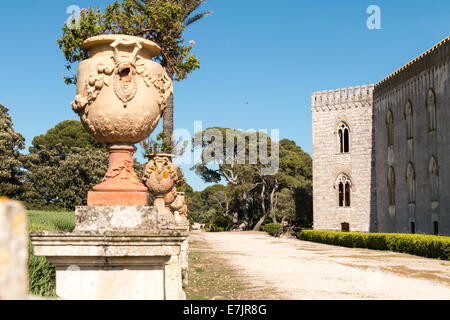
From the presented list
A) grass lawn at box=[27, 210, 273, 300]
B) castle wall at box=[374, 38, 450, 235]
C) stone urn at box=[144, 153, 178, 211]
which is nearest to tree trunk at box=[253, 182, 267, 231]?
castle wall at box=[374, 38, 450, 235]

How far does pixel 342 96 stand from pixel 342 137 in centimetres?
282

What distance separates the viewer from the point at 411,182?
25969 mm

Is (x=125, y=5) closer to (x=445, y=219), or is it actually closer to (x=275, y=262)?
(x=275, y=262)

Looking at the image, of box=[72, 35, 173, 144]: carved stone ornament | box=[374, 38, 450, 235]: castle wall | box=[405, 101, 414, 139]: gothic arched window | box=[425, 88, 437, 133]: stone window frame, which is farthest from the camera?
box=[405, 101, 414, 139]: gothic arched window

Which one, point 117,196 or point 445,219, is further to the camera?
point 445,219

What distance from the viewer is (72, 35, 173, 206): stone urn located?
4016mm

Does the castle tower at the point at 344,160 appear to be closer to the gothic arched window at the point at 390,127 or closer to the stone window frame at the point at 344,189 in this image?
the stone window frame at the point at 344,189

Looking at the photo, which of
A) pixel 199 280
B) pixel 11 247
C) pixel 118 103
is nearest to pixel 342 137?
pixel 199 280

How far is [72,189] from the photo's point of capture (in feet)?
109

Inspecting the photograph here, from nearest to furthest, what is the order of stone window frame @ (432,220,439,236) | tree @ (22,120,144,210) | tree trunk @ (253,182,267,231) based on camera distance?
1. stone window frame @ (432,220,439,236)
2. tree @ (22,120,144,210)
3. tree trunk @ (253,182,267,231)

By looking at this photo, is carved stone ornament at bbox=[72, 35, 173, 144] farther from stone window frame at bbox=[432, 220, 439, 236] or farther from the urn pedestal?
stone window frame at bbox=[432, 220, 439, 236]

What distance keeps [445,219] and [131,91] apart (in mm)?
21348
